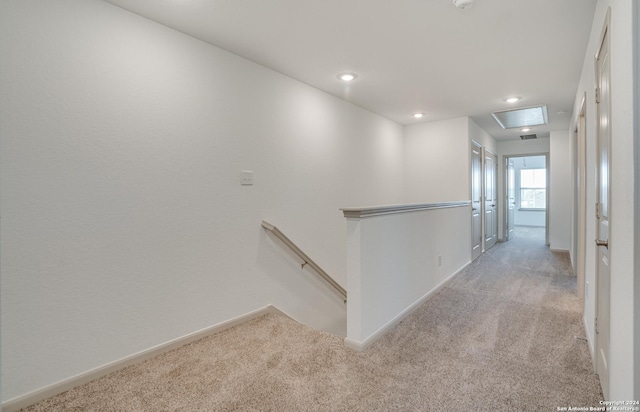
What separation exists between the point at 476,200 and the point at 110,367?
515 cm

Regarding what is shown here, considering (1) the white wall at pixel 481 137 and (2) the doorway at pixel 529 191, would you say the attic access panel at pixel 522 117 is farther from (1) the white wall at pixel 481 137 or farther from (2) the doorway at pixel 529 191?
(2) the doorway at pixel 529 191

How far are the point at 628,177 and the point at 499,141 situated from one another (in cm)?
671

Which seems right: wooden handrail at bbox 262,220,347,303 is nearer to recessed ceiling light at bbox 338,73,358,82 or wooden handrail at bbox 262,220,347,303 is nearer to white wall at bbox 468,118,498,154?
recessed ceiling light at bbox 338,73,358,82

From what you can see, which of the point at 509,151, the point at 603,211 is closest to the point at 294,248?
the point at 603,211

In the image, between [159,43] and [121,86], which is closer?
[121,86]

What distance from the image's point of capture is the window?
10.5m

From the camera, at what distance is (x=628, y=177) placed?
43.2 inches

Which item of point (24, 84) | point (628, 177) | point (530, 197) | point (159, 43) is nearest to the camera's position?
point (628, 177)

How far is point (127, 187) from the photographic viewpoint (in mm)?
1999

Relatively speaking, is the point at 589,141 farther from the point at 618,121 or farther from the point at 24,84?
→ the point at 24,84

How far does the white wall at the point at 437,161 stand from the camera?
15.6ft

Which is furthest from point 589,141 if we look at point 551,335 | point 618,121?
point 551,335

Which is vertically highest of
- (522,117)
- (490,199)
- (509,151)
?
(522,117)

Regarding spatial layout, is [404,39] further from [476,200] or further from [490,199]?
[490,199]
